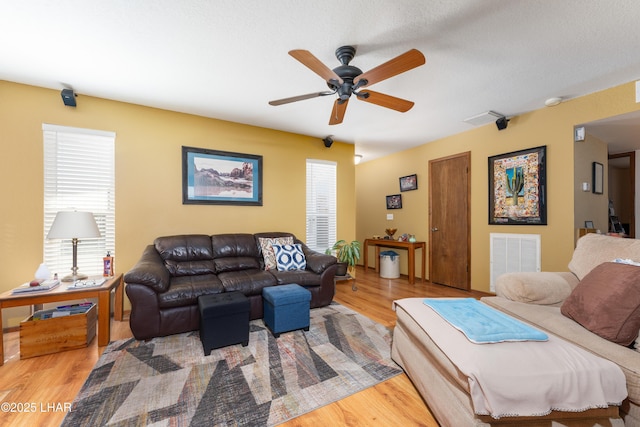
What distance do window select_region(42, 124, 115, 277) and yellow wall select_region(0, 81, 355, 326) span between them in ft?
0.24

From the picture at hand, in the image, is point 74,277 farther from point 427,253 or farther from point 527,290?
point 427,253

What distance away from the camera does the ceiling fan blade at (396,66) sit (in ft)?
5.44

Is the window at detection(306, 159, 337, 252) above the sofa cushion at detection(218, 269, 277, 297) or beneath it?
above

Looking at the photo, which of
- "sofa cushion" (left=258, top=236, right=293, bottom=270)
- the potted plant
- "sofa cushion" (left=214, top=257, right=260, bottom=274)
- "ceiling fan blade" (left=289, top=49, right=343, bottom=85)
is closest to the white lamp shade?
"sofa cushion" (left=214, top=257, right=260, bottom=274)

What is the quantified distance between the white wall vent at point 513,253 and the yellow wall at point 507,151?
0.07m

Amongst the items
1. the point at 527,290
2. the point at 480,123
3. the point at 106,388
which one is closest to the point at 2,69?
the point at 106,388

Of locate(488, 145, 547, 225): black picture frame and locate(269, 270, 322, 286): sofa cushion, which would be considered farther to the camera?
locate(488, 145, 547, 225): black picture frame

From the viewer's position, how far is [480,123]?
3.71 metres

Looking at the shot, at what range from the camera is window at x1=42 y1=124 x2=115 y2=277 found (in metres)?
2.77

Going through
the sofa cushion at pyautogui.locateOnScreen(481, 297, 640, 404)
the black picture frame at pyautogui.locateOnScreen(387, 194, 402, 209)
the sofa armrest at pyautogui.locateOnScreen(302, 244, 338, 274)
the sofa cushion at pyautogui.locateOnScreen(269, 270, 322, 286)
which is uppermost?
the black picture frame at pyautogui.locateOnScreen(387, 194, 402, 209)

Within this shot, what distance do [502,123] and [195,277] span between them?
449 centimetres

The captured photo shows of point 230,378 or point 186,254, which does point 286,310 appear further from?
point 186,254

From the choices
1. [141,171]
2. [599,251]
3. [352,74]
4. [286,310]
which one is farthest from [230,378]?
[599,251]

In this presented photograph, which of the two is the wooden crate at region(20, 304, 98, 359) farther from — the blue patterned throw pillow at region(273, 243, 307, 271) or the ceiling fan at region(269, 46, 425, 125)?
the ceiling fan at region(269, 46, 425, 125)
